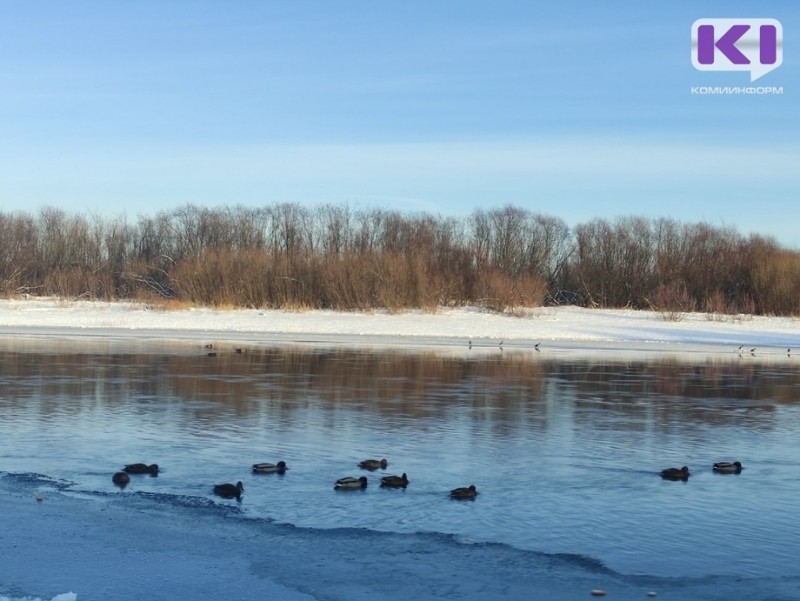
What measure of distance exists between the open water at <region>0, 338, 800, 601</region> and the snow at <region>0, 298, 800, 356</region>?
14.6 m

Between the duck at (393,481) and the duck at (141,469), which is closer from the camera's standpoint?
the duck at (393,481)

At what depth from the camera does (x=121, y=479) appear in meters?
9.99

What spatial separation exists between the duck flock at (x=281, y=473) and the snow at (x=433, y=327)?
20.6 meters

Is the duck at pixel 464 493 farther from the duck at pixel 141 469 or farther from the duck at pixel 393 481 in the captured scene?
the duck at pixel 141 469

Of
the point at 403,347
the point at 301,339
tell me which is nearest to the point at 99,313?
the point at 301,339

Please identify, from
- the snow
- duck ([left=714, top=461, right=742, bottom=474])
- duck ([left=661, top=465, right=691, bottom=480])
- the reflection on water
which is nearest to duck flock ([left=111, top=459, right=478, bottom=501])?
the reflection on water

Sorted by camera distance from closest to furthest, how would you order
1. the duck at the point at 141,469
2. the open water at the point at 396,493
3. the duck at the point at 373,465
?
the open water at the point at 396,493
the duck at the point at 141,469
the duck at the point at 373,465

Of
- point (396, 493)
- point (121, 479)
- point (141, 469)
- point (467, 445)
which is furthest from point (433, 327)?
point (121, 479)

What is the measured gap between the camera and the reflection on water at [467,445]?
8734mm

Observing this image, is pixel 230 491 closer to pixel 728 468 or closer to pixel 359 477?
pixel 359 477

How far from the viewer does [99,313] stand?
154 ft

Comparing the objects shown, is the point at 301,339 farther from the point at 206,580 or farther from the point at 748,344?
the point at 206,580

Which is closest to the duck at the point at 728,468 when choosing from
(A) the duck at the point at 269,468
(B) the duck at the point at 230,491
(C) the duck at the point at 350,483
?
(C) the duck at the point at 350,483

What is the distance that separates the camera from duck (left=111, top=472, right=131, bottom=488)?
9977 millimetres
